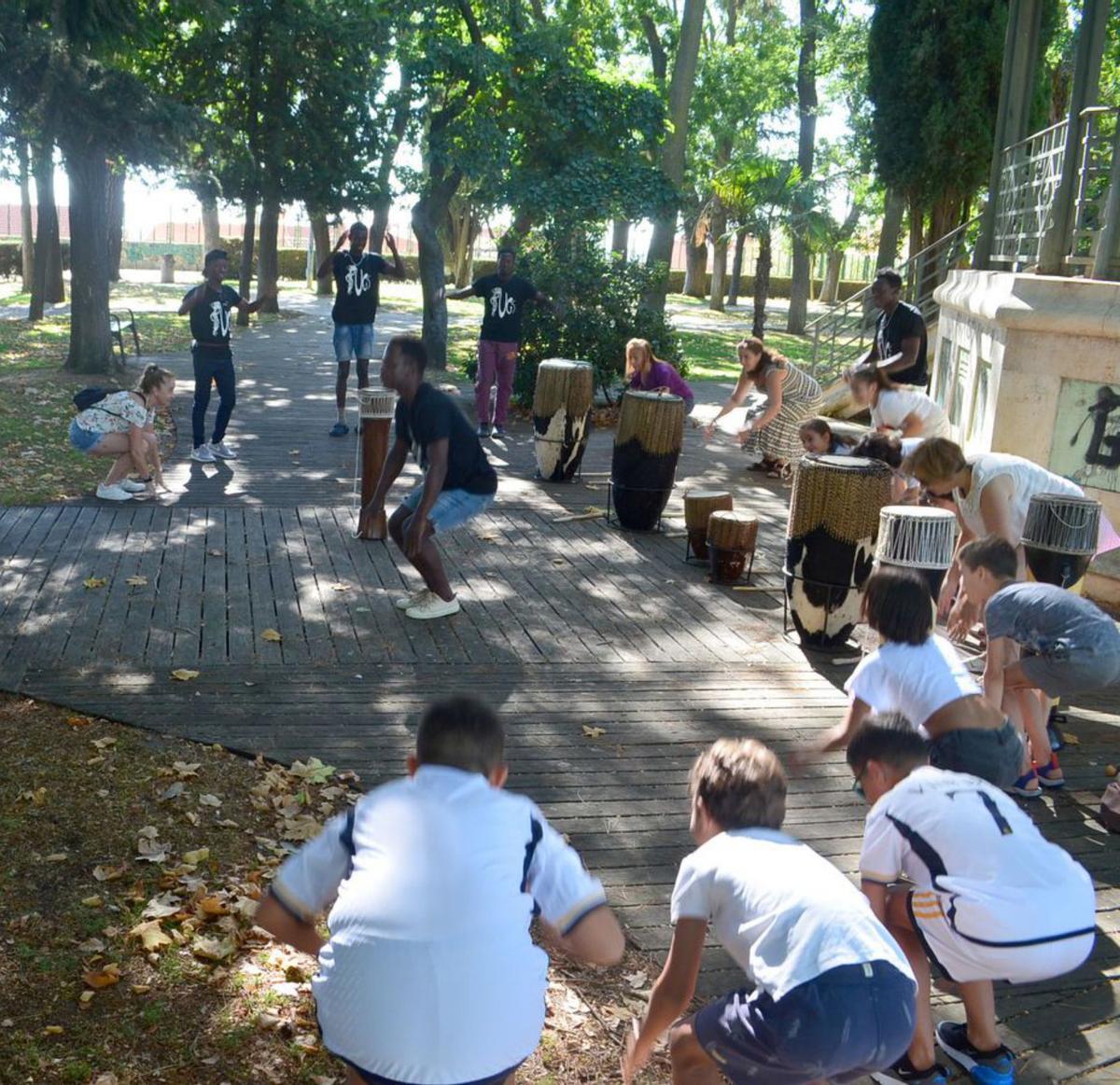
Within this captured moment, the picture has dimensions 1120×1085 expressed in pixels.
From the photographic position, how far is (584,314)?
1630cm

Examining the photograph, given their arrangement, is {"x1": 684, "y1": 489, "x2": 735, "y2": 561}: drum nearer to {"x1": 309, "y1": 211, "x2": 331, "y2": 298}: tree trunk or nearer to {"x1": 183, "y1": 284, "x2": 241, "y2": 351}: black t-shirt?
{"x1": 183, "y1": 284, "x2": 241, "y2": 351}: black t-shirt

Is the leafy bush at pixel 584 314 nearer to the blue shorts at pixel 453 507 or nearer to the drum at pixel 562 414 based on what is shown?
the drum at pixel 562 414

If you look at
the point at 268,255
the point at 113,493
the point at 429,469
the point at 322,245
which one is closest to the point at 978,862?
the point at 429,469

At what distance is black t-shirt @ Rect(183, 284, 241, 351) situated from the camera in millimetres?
11492

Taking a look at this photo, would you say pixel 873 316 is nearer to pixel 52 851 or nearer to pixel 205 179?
pixel 205 179

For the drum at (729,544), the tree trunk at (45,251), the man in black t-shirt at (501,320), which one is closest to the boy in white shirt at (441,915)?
the drum at (729,544)

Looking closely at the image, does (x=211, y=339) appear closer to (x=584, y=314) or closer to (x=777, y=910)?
(x=584, y=314)

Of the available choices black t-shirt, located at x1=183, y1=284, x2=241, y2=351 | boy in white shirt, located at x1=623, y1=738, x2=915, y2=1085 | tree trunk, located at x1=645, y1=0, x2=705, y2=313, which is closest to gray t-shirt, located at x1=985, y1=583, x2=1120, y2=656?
boy in white shirt, located at x1=623, y1=738, x2=915, y2=1085

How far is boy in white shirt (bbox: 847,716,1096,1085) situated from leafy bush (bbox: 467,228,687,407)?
41.7 ft

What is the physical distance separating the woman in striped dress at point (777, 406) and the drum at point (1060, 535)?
5.05m

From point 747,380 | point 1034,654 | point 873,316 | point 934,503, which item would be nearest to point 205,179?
point 873,316

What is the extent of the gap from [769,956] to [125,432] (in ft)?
27.9

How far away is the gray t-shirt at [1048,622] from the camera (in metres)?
4.97

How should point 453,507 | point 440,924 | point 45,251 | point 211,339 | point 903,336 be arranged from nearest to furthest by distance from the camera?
point 440,924
point 453,507
point 903,336
point 211,339
point 45,251
